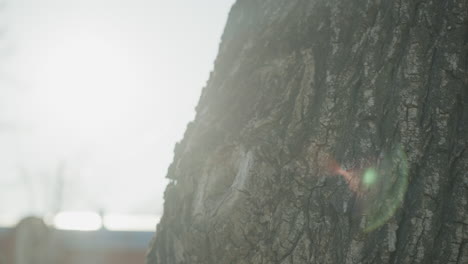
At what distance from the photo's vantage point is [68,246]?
1862 cm

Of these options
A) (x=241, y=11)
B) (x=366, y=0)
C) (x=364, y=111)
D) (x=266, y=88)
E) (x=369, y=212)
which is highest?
(x=241, y=11)

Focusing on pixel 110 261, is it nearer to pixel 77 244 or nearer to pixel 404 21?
pixel 77 244

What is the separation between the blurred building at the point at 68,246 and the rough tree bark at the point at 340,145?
1506 centimetres

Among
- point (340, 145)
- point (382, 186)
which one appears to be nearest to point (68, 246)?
point (340, 145)

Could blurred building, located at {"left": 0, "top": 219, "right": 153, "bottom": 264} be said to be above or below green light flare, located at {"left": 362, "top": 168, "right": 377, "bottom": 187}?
above

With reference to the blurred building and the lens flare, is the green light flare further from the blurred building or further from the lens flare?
the blurred building

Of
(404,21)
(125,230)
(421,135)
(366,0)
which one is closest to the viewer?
(421,135)

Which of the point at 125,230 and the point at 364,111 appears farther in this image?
the point at 125,230

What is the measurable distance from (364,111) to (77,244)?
1880 centimetres

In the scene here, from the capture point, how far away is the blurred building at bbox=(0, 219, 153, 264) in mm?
16031

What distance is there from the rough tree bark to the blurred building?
15057 mm

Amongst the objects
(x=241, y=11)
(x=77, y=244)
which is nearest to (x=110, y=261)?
(x=77, y=244)

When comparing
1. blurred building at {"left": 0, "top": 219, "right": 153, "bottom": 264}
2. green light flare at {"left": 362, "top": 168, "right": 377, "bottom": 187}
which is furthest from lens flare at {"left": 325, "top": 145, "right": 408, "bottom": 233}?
blurred building at {"left": 0, "top": 219, "right": 153, "bottom": 264}

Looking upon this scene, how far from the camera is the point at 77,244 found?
19125mm
